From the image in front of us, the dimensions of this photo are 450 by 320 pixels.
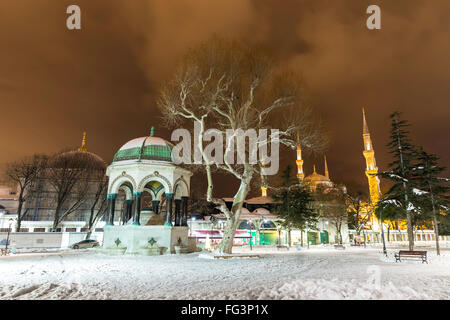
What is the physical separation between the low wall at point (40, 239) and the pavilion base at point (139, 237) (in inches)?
623

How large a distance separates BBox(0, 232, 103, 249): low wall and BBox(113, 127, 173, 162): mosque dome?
54.5 ft

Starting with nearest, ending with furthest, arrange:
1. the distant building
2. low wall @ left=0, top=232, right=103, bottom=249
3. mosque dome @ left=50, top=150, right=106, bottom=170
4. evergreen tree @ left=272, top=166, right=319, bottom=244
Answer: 1. low wall @ left=0, top=232, right=103, bottom=249
2. evergreen tree @ left=272, top=166, right=319, bottom=244
3. mosque dome @ left=50, top=150, right=106, bottom=170
4. the distant building

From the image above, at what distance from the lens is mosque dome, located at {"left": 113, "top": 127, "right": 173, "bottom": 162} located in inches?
772

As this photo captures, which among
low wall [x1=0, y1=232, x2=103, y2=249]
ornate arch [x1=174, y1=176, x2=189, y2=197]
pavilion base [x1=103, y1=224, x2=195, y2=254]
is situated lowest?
low wall [x1=0, y1=232, x2=103, y2=249]

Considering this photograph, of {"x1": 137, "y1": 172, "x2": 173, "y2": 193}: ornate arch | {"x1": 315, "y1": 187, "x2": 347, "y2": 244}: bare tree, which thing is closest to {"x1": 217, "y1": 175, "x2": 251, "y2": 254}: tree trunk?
{"x1": 137, "y1": 172, "x2": 173, "y2": 193}: ornate arch

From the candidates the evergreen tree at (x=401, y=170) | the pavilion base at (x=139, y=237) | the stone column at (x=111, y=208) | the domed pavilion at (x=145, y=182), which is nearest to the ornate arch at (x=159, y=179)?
the domed pavilion at (x=145, y=182)

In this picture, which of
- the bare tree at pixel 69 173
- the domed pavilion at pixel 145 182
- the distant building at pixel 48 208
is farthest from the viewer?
the distant building at pixel 48 208

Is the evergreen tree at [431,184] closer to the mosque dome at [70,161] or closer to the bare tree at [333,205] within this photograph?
the bare tree at [333,205]

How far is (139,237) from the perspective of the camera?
692 inches

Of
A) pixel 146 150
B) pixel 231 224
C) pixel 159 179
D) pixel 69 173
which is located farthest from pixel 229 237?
pixel 69 173

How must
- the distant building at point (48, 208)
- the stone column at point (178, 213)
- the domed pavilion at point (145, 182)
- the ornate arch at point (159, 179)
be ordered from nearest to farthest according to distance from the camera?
1. the domed pavilion at point (145, 182)
2. the ornate arch at point (159, 179)
3. the stone column at point (178, 213)
4. the distant building at point (48, 208)

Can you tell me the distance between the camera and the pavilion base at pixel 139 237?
17391 millimetres
